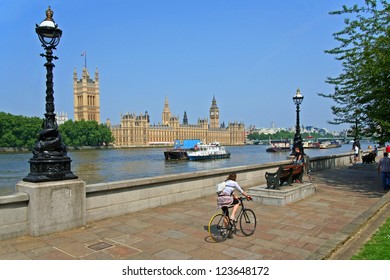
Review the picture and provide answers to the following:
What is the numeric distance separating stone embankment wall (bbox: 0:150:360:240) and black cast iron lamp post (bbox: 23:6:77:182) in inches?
23.3

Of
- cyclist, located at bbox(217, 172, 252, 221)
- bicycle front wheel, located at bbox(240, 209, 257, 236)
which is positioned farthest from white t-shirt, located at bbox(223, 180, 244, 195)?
bicycle front wheel, located at bbox(240, 209, 257, 236)

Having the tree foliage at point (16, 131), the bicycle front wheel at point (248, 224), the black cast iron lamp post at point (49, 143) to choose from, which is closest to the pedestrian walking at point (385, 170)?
the bicycle front wheel at point (248, 224)

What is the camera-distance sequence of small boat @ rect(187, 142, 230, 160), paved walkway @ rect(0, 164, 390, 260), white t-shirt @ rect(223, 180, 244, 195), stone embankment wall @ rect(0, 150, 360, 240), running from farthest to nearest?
small boat @ rect(187, 142, 230, 160)
white t-shirt @ rect(223, 180, 244, 195)
stone embankment wall @ rect(0, 150, 360, 240)
paved walkway @ rect(0, 164, 390, 260)

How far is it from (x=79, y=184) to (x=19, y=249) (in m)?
1.77

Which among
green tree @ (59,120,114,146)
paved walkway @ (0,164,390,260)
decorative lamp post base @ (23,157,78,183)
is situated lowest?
paved walkway @ (0,164,390,260)

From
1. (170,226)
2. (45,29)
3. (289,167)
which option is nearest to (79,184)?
(170,226)

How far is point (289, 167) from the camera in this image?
1121cm

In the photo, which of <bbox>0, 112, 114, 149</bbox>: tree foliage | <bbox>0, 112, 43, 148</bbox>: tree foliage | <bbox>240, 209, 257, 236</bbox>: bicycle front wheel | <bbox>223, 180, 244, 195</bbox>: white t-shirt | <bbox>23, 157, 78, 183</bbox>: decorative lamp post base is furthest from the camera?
<bbox>0, 112, 114, 149</bbox>: tree foliage

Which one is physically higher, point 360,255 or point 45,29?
point 45,29

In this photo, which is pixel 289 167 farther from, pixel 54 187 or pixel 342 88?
pixel 54 187

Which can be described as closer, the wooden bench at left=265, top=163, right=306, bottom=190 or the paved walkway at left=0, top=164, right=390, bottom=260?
the paved walkway at left=0, top=164, right=390, bottom=260

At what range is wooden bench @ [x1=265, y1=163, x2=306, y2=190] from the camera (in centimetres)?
1056

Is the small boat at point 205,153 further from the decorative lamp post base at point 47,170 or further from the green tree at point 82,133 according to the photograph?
the decorative lamp post base at point 47,170

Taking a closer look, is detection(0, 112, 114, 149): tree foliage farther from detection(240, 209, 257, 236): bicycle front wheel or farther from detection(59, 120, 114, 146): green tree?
detection(240, 209, 257, 236): bicycle front wheel
